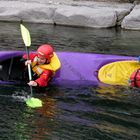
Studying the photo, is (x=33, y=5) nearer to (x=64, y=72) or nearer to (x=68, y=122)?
(x=64, y=72)

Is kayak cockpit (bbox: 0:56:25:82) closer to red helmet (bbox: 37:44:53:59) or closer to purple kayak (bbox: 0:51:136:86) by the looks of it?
purple kayak (bbox: 0:51:136:86)

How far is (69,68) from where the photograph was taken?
7.67m

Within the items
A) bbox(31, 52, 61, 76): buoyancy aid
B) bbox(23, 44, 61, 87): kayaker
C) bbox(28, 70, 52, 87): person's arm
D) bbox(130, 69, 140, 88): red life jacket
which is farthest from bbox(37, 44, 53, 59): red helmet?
bbox(130, 69, 140, 88): red life jacket

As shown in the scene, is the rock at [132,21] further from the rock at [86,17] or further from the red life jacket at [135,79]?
the red life jacket at [135,79]

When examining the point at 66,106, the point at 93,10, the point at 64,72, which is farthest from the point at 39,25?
the point at 66,106

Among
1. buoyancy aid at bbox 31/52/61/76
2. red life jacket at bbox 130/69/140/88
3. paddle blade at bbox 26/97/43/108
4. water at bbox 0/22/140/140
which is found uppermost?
buoyancy aid at bbox 31/52/61/76

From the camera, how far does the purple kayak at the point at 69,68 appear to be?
24.9ft

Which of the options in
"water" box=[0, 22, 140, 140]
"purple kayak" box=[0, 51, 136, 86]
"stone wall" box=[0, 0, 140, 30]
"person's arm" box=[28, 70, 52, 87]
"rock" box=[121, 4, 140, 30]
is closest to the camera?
"water" box=[0, 22, 140, 140]

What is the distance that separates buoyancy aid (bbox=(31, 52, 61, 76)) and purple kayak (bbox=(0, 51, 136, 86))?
0.40m

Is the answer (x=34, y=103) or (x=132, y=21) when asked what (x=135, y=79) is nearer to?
(x=34, y=103)

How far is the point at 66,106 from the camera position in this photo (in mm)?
6816

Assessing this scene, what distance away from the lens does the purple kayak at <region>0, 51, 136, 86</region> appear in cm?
758

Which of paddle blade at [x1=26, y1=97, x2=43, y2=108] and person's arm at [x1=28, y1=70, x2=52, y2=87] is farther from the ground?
person's arm at [x1=28, y1=70, x2=52, y2=87]

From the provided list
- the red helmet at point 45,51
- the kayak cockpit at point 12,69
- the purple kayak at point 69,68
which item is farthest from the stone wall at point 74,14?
the red helmet at point 45,51
